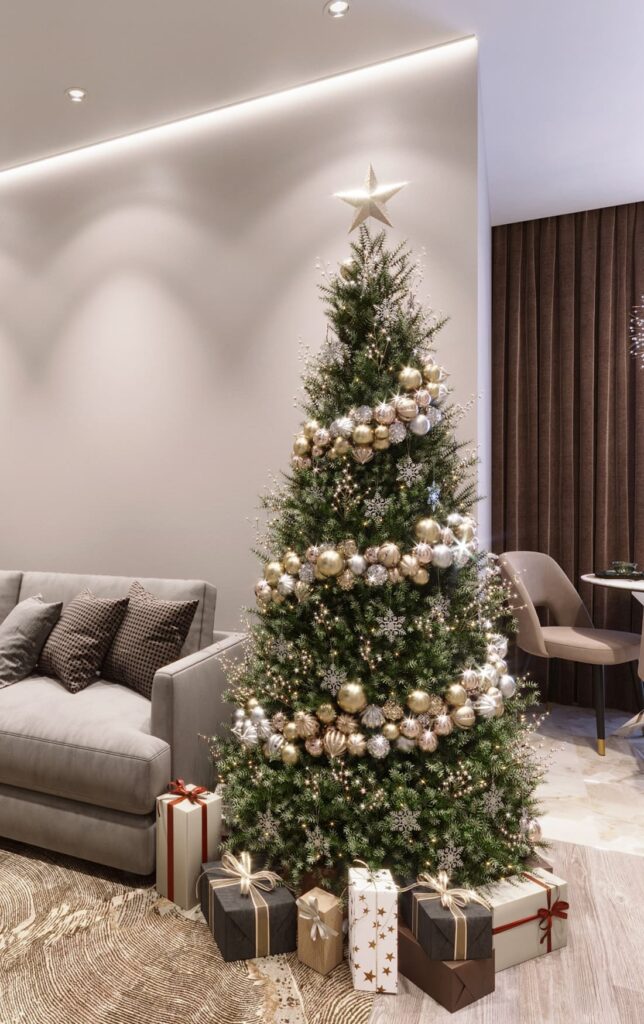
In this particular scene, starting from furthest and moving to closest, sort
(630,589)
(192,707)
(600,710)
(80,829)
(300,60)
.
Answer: (600,710)
(630,589)
(300,60)
(192,707)
(80,829)

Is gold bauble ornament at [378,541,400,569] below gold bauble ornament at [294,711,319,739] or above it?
above

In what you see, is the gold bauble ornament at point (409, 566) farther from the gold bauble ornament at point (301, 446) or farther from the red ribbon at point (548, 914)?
the red ribbon at point (548, 914)

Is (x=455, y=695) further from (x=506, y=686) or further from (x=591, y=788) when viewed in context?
(x=591, y=788)

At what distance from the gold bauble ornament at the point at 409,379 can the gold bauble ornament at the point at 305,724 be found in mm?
966

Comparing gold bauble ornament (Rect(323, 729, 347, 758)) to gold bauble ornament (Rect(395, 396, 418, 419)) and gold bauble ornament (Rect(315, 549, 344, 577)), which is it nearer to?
gold bauble ornament (Rect(315, 549, 344, 577))

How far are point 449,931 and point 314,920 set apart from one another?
335 millimetres

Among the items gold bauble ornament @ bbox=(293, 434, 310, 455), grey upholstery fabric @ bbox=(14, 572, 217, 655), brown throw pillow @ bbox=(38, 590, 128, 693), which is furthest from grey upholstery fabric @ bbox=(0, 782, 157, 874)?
gold bauble ornament @ bbox=(293, 434, 310, 455)

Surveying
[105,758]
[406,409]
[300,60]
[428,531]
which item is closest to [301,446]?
[406,409]

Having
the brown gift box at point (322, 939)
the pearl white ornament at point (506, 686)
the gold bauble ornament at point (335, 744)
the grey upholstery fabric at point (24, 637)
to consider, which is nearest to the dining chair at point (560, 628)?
the pearl white ornament at point (506, 686)

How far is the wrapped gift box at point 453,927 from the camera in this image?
56.7 inches

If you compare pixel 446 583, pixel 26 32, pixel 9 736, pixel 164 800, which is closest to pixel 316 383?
pixel 446 583

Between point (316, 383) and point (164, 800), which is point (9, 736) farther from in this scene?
point (316, 383)

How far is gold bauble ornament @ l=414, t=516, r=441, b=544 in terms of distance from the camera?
5.68 feet

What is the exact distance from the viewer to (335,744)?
172 centimetres
